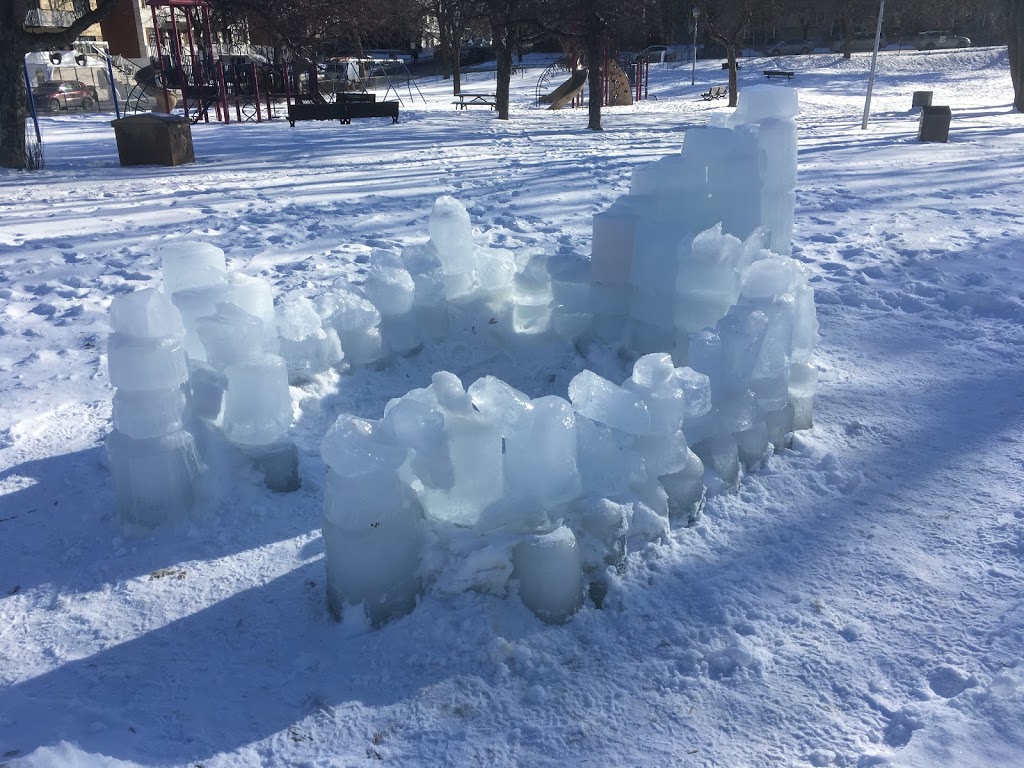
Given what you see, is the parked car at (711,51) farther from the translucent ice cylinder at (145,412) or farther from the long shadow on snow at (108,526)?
the translucent ice cylinder at (145,412)

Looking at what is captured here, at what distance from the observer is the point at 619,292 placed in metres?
4.25

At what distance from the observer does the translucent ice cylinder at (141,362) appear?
9.00ft

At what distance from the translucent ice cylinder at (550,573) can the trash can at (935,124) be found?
39.0ft

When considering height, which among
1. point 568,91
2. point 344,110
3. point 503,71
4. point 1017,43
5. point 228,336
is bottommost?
point 228,336

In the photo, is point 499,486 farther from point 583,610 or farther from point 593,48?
point 593,48

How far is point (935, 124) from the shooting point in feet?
38.6

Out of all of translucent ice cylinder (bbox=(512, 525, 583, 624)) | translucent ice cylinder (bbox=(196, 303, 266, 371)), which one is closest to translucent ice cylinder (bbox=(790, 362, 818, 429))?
translucent ice cylinder (bbox=(512, 525, 583, 624))

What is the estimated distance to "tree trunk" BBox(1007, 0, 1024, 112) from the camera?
15.4 metres

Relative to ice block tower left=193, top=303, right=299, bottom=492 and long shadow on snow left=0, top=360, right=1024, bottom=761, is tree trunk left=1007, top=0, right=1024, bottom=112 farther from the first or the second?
ice block tower left=193, top=303, right=299, bottom=492

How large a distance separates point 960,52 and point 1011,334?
1231 inches

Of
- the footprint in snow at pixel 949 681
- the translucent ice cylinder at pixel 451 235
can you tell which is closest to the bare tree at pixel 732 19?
the translucent ice cylinder at pixel 451 235

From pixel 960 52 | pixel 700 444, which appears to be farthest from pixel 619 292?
pixel 960 52

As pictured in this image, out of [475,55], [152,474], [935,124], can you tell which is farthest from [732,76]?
[475,55]

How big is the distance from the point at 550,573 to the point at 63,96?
920 inches
